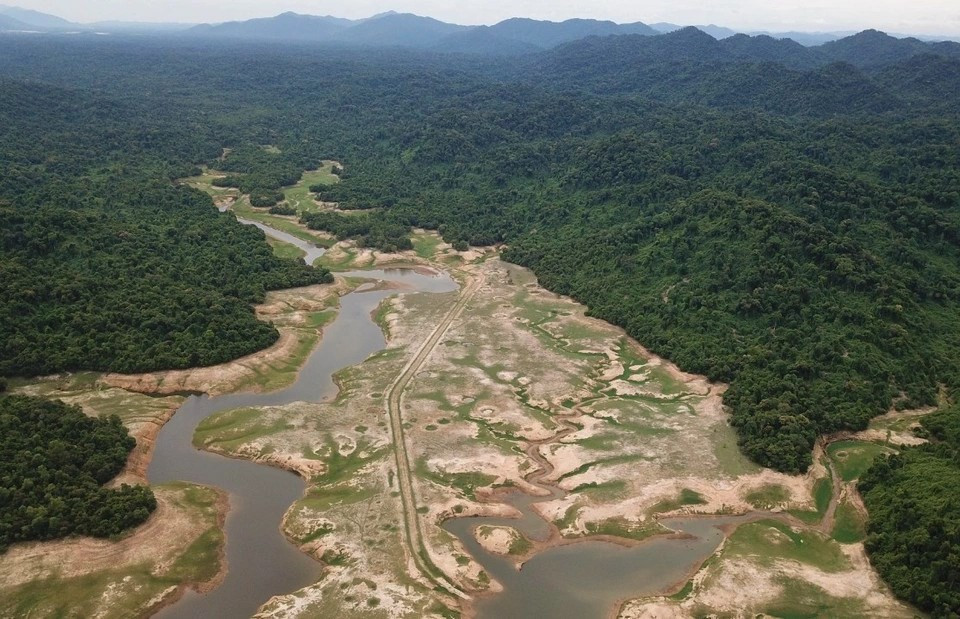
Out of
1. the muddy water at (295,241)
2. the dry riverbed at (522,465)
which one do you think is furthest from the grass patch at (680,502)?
the muddy water at (295,241)

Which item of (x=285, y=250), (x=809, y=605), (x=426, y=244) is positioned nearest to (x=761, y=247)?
(x=809, y=605)

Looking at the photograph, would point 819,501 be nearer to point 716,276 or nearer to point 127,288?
point 716,276

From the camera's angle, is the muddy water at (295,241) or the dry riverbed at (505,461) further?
the muddy water at (295,241)

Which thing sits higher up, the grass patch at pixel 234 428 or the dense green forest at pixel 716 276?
the dense green forest at pixel 716 276

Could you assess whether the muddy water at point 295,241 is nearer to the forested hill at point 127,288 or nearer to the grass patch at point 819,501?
the forested hill at point 127,288

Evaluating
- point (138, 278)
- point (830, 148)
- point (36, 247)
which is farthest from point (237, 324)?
point (830, 148)

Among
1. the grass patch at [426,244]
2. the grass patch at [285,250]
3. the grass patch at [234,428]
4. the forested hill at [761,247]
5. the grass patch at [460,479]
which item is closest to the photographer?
the grass patch at [460,479]

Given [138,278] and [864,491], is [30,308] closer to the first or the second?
[138,278]
